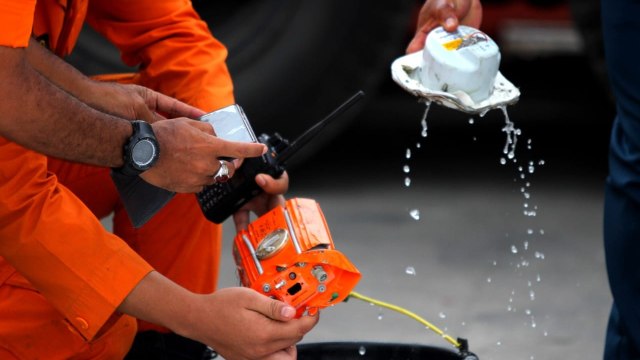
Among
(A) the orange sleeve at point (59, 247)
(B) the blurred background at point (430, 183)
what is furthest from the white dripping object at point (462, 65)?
(B) the blurred background at point (430, 183)

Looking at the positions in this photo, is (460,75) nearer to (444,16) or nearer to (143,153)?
(444,16)

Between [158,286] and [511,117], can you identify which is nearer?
[158,286]

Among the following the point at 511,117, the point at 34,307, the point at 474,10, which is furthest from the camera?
the point at 511,117

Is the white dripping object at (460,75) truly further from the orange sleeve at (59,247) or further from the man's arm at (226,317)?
the orange sleeve at (59,247)

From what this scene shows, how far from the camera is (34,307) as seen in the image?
195cm

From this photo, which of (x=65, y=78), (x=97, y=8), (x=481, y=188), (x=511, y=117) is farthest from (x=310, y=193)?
(x=65, y=78)

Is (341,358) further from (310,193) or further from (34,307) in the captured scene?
(310,193)

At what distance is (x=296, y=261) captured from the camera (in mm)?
1796

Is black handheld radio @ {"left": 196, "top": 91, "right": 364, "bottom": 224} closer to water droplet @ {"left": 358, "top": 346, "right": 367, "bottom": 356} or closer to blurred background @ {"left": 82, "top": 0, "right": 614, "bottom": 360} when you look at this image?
water droplet @ {"left": 358, "top": 346, "right": 367, "bottom": 356}

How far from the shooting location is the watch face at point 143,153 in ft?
5.63

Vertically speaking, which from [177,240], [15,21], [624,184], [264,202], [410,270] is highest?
[15,21]

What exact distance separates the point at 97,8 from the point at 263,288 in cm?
72

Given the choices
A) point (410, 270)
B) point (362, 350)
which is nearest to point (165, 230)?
point (362, 350)

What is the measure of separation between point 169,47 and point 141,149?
0.57 meters
